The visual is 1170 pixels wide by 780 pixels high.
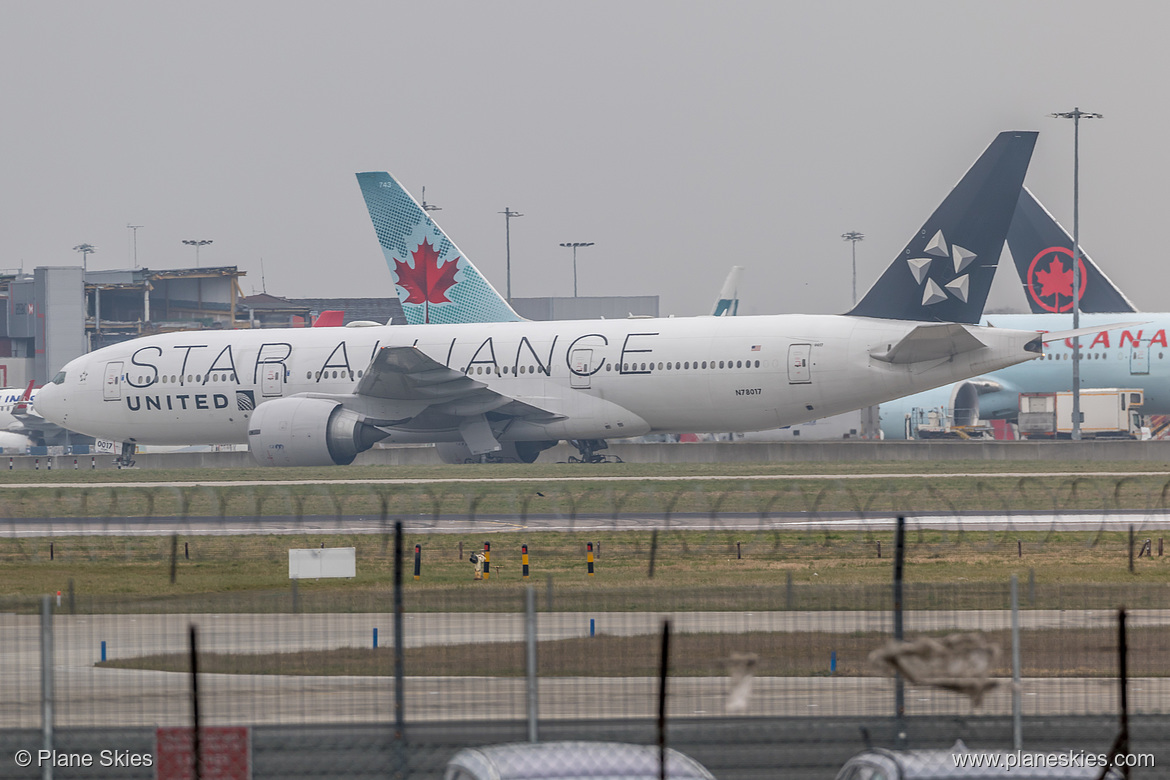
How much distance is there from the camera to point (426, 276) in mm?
55938

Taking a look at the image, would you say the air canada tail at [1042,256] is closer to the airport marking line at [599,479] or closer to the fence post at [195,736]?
the airport marking line at [599,479]

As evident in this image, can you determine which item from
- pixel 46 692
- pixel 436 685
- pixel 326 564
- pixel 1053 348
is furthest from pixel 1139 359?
pixel 46 692

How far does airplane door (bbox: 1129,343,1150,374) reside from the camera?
216 feet

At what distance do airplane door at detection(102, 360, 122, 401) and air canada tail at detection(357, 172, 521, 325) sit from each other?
1207cm

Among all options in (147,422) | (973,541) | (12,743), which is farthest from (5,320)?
(12,743)

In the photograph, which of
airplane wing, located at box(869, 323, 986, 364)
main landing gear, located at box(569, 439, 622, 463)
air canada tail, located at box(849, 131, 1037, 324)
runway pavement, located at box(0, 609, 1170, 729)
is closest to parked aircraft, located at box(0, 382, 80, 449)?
main landing gear, located at box(569, 439, 622, 463)

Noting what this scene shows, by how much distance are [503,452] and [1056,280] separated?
1607 inches

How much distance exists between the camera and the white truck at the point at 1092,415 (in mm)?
64188

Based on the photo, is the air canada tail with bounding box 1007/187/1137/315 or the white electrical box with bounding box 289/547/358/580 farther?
the air canada tail with bounding box 1007/187/1137/315

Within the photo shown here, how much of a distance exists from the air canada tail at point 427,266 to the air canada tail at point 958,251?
17.6m

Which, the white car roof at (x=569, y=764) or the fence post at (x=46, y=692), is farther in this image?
the fence post at (x=46, y=692)

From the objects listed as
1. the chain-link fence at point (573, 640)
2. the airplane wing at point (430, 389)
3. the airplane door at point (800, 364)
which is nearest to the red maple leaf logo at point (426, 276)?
the airplane wing at point (430, 389)

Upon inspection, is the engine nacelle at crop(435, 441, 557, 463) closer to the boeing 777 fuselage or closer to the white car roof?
the boeing 777 fuselage

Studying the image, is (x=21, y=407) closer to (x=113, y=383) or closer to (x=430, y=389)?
(x=113, y=383)
